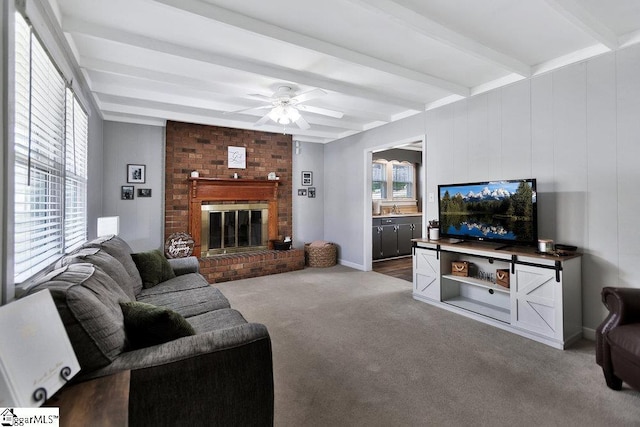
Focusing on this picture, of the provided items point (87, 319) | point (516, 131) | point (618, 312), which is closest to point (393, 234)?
point (516, 131)

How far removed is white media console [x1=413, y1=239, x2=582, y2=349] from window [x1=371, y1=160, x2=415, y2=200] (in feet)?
11.0

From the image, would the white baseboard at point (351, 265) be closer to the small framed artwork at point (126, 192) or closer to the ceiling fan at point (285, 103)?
the ceiling fan at point (285, 103)

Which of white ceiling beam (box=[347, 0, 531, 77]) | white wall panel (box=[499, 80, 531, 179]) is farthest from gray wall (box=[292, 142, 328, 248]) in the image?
white ceiling beam (box=[347, 0, 531, 77])

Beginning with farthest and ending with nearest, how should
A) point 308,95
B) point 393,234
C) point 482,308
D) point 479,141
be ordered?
1. point 393,234
2. point 479,141
3. point 482,308
4. point 308,95

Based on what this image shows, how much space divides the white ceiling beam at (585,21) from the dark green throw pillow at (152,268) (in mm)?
3788

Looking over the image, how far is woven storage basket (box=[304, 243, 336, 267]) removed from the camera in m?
5.73

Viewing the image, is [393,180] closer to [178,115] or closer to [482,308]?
[482,308]

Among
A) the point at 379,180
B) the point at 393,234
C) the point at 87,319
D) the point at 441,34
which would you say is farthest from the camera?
the point at 379,180

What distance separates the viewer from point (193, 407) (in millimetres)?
1235

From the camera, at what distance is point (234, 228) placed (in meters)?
5.41

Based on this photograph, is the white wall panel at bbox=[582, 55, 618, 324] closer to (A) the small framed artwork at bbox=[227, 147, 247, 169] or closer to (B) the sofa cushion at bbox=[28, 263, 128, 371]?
(B) the sofa cushion at bbox=[28, 263, 128, 371]

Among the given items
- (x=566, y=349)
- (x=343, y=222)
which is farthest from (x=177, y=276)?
(x=566, y=349)

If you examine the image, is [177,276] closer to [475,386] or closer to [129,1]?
[129,1]

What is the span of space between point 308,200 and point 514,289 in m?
4.10
